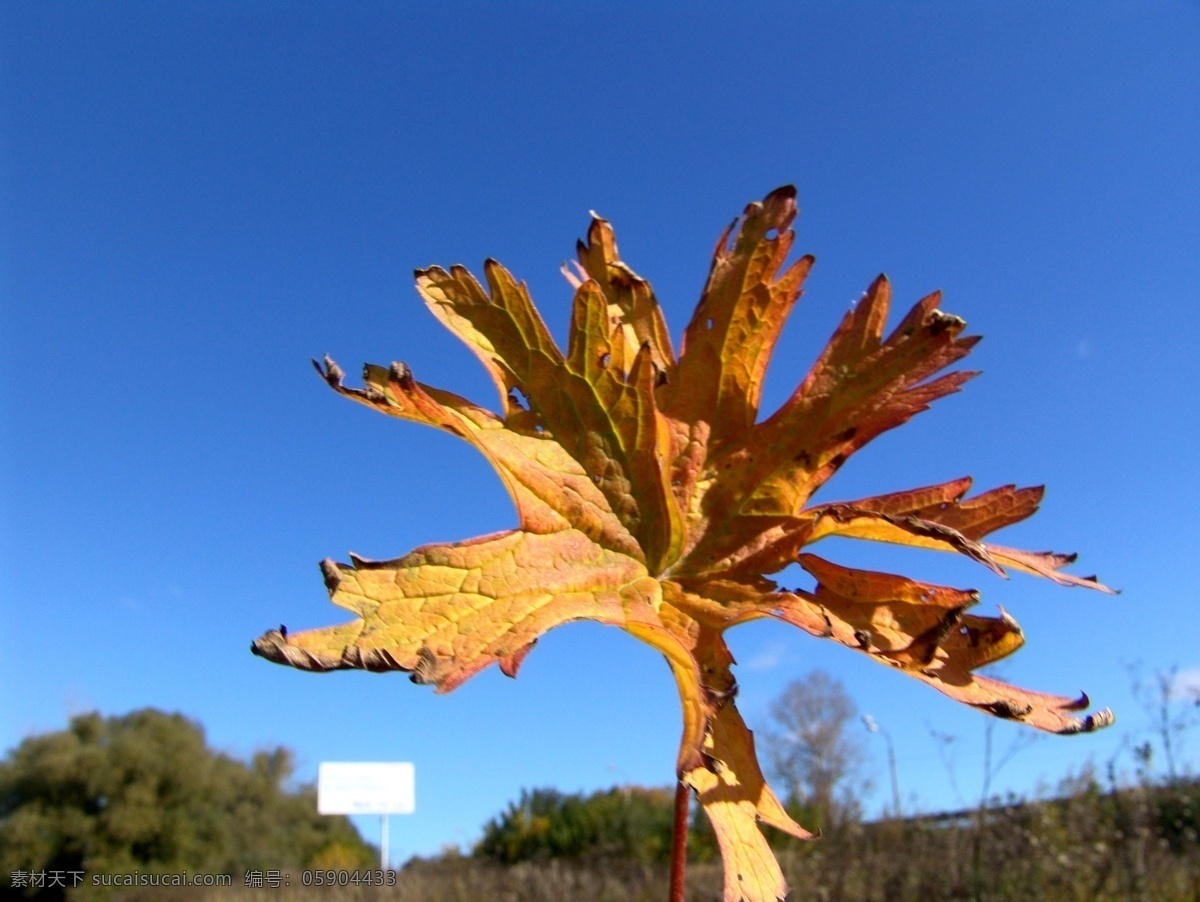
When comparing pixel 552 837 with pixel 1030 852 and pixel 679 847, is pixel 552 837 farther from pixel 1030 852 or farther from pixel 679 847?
pixel 679 847

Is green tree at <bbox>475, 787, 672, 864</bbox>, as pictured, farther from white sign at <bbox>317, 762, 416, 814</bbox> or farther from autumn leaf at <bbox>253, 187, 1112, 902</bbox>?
autumn leaf at <bbox>253, 187, 1112, 902</bbox>

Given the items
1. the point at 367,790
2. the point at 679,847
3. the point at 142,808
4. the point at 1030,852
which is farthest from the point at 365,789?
the point at 679,847

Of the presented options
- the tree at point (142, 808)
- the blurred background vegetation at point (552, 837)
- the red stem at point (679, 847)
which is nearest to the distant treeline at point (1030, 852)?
the blurred background vegetation at point (552, 837)

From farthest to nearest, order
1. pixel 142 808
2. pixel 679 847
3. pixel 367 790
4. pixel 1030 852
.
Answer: pixel 142 808 < pixel 367 790 < pixel 1030 852 < pixel 679 847

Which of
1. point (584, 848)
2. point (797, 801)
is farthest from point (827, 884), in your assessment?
Answer: point (584, 848)

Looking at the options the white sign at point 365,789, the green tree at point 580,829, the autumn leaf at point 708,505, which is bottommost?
the green tree at point 580,829

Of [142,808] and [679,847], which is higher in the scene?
[679,847]

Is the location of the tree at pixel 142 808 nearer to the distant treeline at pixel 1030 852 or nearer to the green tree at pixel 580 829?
the green tree at pixel 580 829
